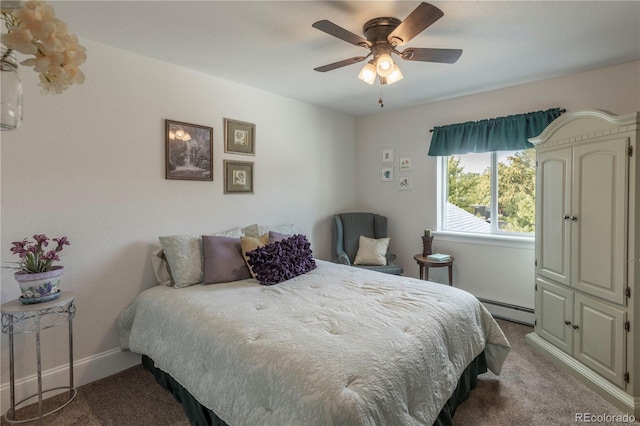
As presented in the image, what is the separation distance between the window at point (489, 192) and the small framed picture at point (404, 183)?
1.34 feet

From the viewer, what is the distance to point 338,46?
2.32 meters

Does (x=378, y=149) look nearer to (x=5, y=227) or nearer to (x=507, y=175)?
(x=507, y=175)

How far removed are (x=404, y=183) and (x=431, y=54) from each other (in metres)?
2.23

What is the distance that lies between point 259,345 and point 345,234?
8.57 ft

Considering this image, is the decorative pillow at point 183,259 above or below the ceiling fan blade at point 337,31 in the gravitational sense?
below

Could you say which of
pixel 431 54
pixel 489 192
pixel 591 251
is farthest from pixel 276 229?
pixel 591 251

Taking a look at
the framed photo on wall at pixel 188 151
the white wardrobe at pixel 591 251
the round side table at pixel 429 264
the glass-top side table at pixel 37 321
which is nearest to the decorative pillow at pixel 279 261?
the framed photo on wall at pixel 188 151

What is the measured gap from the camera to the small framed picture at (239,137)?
3020mm

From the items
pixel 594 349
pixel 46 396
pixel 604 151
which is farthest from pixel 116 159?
pixel 594 349

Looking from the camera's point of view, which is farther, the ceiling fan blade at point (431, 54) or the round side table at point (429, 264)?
the round side table at point (429, 264)

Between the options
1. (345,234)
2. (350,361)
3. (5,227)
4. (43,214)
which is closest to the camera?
(350,361)

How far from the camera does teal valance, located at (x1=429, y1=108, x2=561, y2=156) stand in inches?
119
